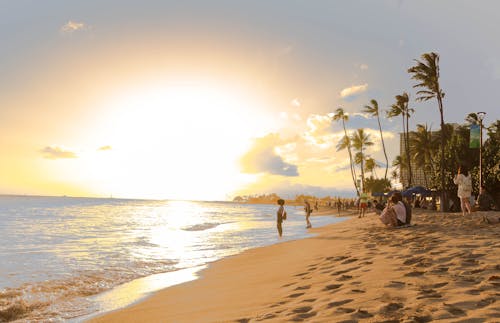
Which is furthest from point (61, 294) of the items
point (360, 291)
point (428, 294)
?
point (428, 294)

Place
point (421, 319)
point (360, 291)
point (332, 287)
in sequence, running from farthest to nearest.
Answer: point (332, 287), point (360, 291), point (421, 319)

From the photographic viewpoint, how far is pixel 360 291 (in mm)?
4383

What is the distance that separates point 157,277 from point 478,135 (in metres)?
17.8

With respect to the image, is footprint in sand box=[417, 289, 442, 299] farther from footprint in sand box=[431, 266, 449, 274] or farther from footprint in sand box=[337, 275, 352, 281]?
footprint in sand box=[337, 275, 352, 281]

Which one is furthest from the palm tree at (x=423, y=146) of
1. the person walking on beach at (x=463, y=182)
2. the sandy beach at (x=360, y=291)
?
the sandy beach at (x=360, y=291)

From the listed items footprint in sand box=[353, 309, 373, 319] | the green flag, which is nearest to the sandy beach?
footprint in sand box=[353, 309, 373, 319]

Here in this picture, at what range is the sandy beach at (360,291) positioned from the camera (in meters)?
3.58

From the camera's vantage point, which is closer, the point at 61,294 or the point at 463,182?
the point at 61,294

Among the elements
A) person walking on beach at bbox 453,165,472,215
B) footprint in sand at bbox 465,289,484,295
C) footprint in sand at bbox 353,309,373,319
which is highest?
person walking on beach at bbox 453,165,472,215

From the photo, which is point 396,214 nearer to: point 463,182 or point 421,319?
point 463,182

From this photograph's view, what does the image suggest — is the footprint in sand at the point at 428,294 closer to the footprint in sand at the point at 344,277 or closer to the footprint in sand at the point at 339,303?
the footprint in sand at the point at 339,303

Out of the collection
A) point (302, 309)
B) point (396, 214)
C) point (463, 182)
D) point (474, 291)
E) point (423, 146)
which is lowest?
point (302, 309)

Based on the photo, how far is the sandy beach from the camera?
358 centimetres

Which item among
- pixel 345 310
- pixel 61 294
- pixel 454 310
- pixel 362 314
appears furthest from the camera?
pixel 61 294
